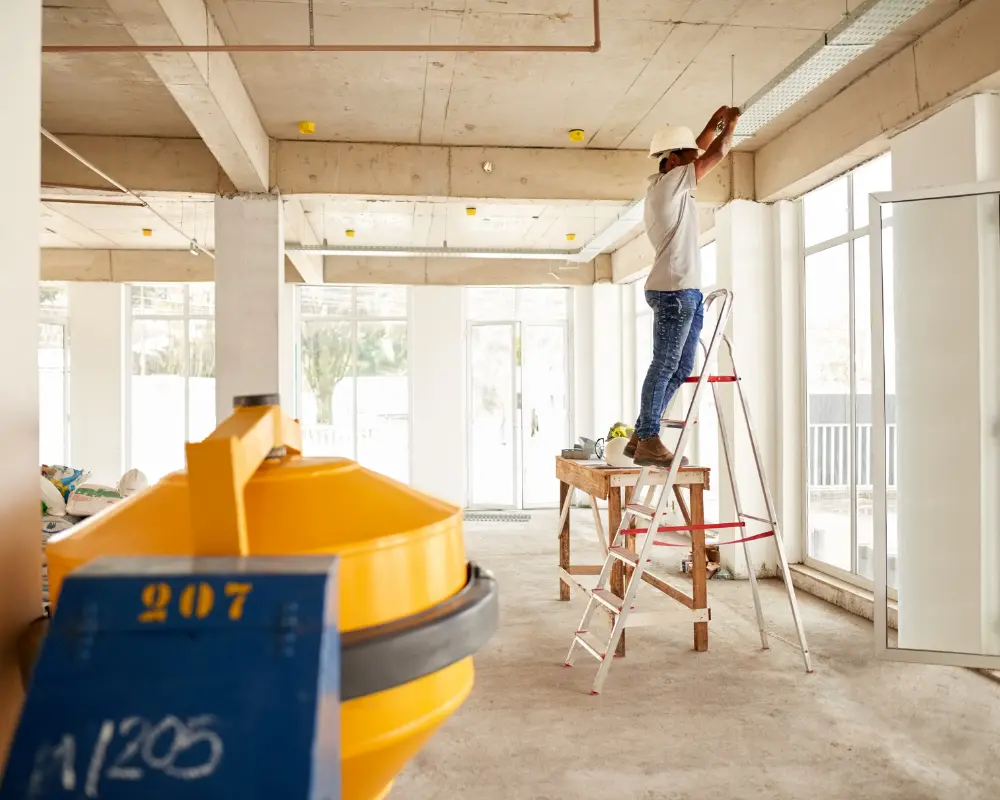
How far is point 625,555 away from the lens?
3854 millimetres

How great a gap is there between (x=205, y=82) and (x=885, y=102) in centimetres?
392

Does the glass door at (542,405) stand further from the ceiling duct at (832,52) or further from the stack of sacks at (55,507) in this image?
the stack of sacks at (55,507)

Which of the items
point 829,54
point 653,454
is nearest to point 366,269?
point 653,454

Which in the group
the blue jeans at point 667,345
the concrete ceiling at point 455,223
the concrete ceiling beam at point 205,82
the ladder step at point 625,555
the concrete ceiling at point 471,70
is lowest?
the ladder step at point 625,555

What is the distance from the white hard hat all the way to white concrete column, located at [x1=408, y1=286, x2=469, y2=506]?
6945 mm

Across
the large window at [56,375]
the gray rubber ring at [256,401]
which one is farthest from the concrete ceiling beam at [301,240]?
the gray rubber ring at [256,401]

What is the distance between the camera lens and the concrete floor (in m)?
2.71

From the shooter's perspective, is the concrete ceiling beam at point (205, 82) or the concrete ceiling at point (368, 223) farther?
the concrete ceiling at point (368, 223)

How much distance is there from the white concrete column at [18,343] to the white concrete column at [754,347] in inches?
215

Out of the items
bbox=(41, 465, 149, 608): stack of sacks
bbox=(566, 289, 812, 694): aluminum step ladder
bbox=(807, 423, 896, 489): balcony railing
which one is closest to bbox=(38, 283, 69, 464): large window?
bbox=(41, 465, 149, 608): stack of sacks

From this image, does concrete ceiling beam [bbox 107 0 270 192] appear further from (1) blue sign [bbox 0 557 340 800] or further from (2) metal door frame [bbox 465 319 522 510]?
(2) metal door frame [bbox 465 319 522 510]

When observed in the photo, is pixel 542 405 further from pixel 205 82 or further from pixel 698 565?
pixel 205 82

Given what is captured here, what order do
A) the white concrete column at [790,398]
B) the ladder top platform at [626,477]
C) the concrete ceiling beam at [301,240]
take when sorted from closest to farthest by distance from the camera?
1. the ladder top platform at [626,477]
2. the white concrete column at [790,398]
3. the concrete ceiling beam at [301,240]

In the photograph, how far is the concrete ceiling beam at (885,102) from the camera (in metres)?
3.84
